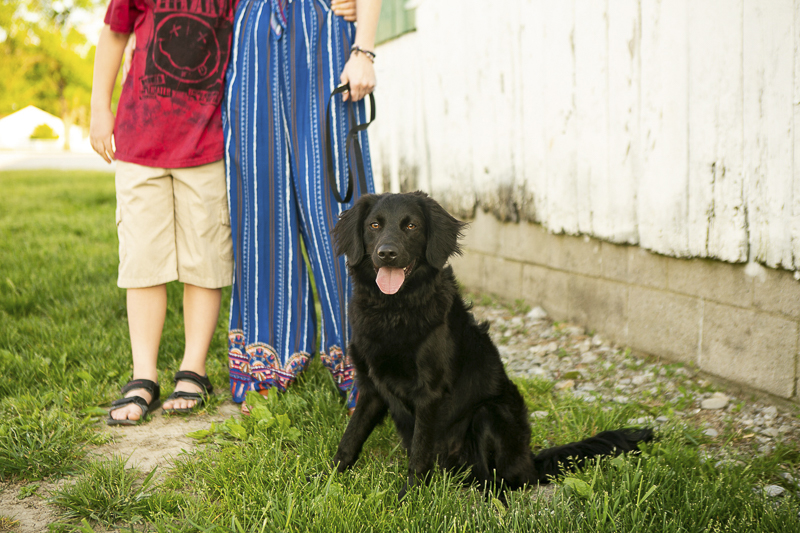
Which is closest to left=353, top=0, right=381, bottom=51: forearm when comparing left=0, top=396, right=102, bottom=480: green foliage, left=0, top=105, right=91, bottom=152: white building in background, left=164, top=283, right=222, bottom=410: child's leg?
left=164, top=283, right=222, bottom=410: child's leg

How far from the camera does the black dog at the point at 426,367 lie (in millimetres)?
2066

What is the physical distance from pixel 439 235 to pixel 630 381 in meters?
1.57

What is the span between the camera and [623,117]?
3264mm

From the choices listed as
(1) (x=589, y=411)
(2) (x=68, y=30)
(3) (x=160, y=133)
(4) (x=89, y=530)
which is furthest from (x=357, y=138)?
(2) (x=68, y=30)

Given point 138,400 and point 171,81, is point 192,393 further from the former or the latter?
point 171,81

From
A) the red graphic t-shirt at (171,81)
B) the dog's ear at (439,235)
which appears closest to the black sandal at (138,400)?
the red graphic t-shirt at (171,81)

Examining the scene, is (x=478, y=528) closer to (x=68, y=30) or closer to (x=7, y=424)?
(x=7, y=424)

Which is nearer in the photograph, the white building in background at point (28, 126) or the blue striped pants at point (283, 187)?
the blue striped pants at point (283, 187)

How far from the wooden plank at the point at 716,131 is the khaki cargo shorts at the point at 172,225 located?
7.32 ft

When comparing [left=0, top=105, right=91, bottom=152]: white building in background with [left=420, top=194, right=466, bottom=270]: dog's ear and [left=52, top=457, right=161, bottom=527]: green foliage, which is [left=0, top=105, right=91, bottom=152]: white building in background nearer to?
[left=52, top=457, right=161, bottom=527]: green foliage

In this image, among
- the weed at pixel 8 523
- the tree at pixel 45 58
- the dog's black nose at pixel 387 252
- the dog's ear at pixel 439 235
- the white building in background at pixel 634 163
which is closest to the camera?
the weed at pixel 8 523

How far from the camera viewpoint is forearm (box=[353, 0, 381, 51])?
252 centimetres

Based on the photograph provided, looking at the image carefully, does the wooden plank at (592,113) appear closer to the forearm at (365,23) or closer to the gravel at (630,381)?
the gravel at (630,381)

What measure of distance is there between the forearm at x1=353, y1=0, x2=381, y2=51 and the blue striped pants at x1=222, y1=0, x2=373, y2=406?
12cm
